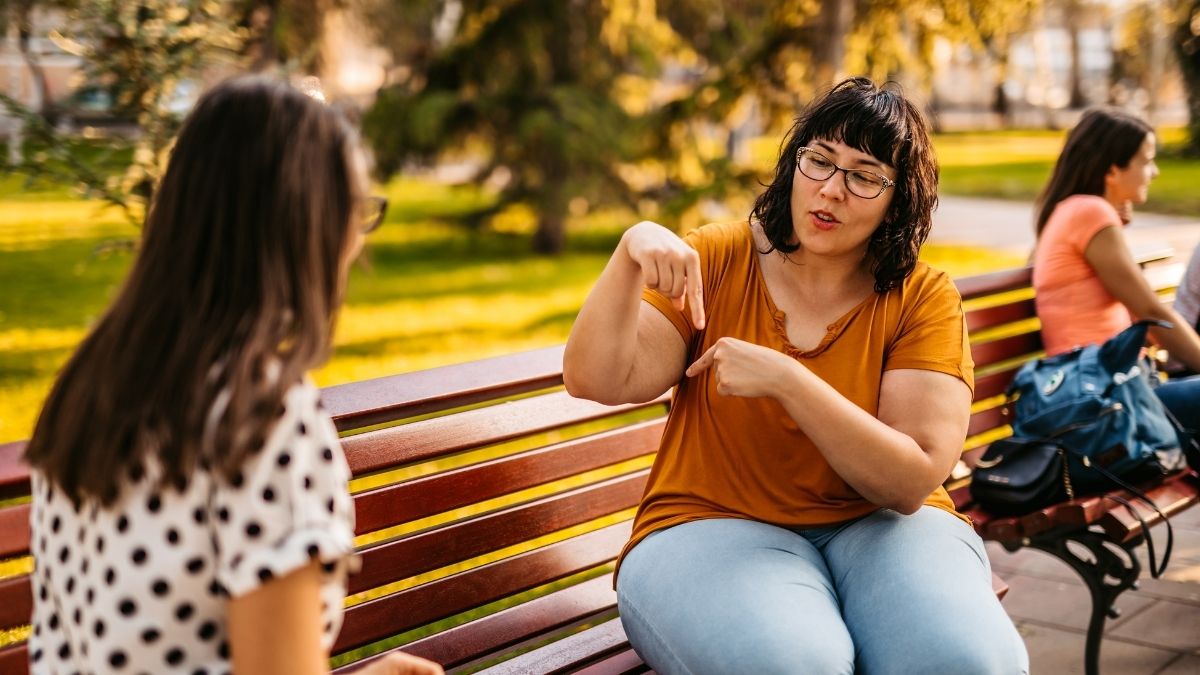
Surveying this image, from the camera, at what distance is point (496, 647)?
2.75m

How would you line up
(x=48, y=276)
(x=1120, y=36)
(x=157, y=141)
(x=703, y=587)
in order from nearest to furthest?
(x=703, y=587)
(x=157, y=141)
(x=48, y=276)
(x=1120, y=36)

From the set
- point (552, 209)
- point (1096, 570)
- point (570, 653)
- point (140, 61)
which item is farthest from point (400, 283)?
point (570, 653)

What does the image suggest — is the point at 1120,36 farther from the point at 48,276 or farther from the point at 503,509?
the point at 503,509

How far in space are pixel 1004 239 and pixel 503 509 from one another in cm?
1409

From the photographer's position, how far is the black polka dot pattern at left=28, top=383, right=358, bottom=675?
147cm

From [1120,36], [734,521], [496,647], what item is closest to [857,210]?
[734,521]

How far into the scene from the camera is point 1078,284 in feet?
13.9

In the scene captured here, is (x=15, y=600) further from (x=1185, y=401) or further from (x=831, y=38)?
(x=831, y=38)

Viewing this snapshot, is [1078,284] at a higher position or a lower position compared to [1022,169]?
higher

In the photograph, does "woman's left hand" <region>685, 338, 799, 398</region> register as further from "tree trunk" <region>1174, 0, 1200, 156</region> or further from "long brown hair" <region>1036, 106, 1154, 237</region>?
"tree trunk" <region>1174, 0, 1200, 156</region>

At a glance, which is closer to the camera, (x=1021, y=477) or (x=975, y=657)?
(x=975, y=657)

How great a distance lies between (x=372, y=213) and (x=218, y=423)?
19.1 inches

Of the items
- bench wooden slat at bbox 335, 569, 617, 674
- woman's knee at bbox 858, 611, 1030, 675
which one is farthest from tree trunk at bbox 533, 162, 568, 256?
woman's knee at bbox 858, 611, 1030, 675

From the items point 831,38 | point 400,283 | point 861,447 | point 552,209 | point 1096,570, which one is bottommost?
point 400,283
